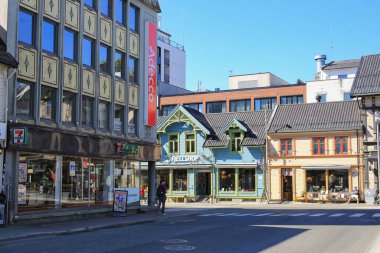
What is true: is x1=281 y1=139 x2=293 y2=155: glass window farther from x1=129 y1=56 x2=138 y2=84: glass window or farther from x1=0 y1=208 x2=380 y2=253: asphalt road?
x1=0 y1=208 x2=380 y2=253: asphalt road

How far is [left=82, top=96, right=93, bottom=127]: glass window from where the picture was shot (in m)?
23.7

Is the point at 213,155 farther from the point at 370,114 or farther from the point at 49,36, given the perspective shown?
the point at 49,36

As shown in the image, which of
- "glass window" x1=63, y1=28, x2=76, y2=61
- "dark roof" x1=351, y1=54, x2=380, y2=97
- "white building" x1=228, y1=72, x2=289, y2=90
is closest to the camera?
"glass window" x1=63, y1=28, x2=76, y2=61

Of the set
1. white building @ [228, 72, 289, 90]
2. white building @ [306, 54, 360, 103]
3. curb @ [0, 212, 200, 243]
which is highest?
white building @ [228, 72, 289, 90]

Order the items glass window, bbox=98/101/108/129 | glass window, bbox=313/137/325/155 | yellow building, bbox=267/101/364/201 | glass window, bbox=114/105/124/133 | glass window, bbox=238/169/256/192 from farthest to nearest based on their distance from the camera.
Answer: glass window, bbox=238/169/256/192 → glass window, bbox=313/137/325/155 → yellow building, bbox=267/101/364/201 → glass window, bbox=114/105/124/133 → glass window, bbox=98/101/108/129

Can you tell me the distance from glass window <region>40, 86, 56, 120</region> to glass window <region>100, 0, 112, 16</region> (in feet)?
18.9

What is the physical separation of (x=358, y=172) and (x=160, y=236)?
2887cm

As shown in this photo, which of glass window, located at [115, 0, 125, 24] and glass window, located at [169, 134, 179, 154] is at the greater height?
glass window, located at [115, 0, 125, 24]

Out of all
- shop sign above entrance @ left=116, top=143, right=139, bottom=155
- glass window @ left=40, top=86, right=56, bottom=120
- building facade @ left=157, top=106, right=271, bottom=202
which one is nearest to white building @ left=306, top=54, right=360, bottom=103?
building facade @ left=157, top=106, right=271, bottom=202

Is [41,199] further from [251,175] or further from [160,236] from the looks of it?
[251,175]

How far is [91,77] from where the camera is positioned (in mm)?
24062

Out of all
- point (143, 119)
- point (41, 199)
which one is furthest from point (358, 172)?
point (41, 199)

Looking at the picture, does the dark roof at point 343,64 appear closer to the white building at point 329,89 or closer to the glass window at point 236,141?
the white building at point 329,89

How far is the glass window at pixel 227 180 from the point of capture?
1797 inches
